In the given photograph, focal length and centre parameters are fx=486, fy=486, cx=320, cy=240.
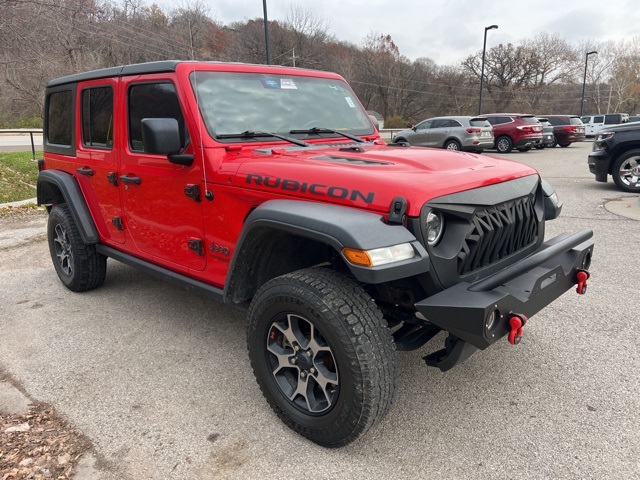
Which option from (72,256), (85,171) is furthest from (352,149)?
(72,256)

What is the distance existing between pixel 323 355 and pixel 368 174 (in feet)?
3.07

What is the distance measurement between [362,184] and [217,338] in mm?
1952

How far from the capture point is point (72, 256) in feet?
14.6

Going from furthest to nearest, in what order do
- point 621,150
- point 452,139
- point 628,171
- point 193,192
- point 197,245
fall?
point 452,139 < point 628,171 < point 621,150 < point 197,245 < point 193,192

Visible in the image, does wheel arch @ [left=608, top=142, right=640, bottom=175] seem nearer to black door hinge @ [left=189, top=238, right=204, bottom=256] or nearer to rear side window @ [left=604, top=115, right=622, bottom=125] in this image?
black door hinge @ [left=189, top=238, right=204, bottom=256]

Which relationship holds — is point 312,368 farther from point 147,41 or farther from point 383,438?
point 147,41

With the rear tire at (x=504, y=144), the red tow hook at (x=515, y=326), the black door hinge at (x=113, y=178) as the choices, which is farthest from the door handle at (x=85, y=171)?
the rear tire at (x=504, y=144)

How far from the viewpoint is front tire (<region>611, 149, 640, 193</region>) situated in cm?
905

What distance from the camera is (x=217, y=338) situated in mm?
3693

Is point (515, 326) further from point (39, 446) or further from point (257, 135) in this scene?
point (39, 446)

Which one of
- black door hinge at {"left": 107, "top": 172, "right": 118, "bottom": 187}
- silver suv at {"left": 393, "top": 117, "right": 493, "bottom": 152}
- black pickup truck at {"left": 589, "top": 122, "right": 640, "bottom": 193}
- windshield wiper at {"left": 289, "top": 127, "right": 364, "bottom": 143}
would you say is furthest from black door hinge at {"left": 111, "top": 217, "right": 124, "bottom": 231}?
silver suv at {"left": 393, "top": 117, "right": 493, "bottom": 152}

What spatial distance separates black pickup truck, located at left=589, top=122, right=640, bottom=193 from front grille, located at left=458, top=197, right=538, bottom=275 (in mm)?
7472

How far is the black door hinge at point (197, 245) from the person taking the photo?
3146mm

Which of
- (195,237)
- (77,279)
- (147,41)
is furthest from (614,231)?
(147,41)
